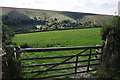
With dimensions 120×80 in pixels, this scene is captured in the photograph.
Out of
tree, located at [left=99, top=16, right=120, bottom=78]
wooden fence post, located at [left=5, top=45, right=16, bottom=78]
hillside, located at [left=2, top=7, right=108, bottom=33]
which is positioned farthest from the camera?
hillside, located at [left=2, top=7, right=108, bottom=33]

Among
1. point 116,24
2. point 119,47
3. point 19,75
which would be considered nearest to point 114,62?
point 119,47

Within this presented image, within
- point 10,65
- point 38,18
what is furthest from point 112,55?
point 38,18

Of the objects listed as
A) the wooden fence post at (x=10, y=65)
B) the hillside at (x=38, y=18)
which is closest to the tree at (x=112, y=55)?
the wooden fence post at (x=10, y=65)

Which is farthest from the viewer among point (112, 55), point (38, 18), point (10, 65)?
point (38, 18)

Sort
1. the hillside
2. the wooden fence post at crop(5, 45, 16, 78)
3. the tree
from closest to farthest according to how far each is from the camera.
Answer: the wooden fence post at crop(5, 45, 16, 78), the tree, the hillside

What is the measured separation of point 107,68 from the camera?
4.61 meters

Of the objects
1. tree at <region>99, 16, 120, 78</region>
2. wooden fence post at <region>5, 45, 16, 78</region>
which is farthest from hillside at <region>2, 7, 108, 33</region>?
wooden fence post at <region>5, 45, 16, 78</region>

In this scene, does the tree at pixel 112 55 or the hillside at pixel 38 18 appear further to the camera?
the hillside at pixel 38 18

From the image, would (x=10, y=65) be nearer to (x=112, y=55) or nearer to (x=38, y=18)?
(x=112, y=55)

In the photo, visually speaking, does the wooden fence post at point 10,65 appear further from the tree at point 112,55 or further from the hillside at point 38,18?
the hillside at point 38,18

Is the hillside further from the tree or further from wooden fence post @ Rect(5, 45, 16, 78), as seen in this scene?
wooden fence post @ Rect(5, 45, 16, 78)

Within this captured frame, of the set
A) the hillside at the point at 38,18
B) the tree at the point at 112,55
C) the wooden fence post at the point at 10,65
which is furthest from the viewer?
the hillside at the point at 38,18

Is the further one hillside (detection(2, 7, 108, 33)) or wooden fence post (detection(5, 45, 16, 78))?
hillside (detection(2, 7, 108, 33))

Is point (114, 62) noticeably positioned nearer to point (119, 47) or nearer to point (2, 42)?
point (119, 47)
